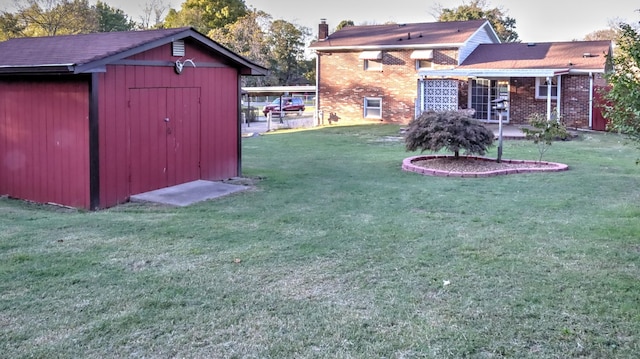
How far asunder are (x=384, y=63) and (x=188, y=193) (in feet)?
64.4

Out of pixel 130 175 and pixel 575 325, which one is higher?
pixel 130 175

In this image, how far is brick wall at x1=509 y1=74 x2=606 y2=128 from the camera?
79.5 ft

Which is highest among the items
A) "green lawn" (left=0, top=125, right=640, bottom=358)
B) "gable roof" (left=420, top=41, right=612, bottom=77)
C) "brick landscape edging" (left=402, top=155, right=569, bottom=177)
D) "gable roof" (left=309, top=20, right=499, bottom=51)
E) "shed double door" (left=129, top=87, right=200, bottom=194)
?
"gable roof" (left=309, top=20, right=499, bottom=51)

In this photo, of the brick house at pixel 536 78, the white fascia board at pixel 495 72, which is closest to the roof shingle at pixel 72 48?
the white fascia board at pixel 495 72

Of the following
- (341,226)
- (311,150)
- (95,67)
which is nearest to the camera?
(341,226)

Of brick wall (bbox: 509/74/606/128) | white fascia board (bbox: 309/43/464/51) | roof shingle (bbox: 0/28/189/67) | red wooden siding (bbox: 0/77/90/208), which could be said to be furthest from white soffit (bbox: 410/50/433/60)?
red wooden siding (bbox: 0/77/90/208)

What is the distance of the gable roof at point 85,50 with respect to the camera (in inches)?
340

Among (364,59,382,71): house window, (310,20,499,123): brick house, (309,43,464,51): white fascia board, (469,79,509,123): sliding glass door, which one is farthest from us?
(364,59,382,71): house window

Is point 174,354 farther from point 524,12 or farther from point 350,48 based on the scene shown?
point 524,12

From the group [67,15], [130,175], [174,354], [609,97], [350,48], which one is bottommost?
[174,354]

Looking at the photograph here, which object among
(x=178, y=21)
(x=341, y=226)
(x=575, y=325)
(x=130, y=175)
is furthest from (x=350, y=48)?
(x=178, y=21)

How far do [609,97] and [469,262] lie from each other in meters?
1.90

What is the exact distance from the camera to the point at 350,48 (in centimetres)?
2878

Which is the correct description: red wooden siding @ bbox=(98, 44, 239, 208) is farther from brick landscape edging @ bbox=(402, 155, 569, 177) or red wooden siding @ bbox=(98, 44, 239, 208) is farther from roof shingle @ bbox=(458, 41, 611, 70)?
roof shingle @ bbox=(458, 41, 611, 70)
